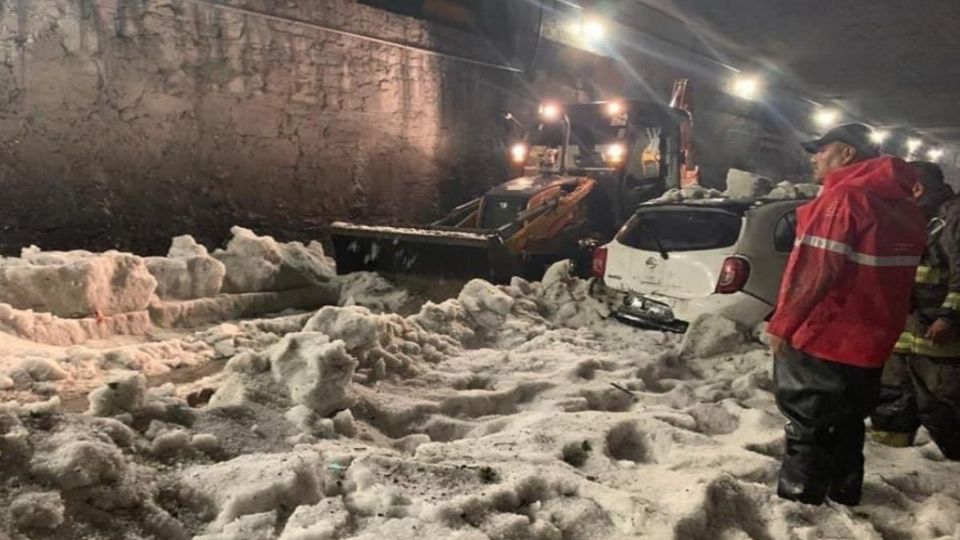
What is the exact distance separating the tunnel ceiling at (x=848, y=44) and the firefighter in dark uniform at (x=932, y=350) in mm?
9177

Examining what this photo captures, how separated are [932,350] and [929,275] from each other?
43cm

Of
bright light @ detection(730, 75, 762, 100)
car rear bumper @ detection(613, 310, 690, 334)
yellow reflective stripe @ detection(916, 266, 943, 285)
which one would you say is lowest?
car rear bumper @ detection(613, 310, 690, 334)

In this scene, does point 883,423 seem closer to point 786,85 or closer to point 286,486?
point 286,486

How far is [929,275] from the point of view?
363 cm

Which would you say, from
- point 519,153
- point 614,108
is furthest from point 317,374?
point 519,153

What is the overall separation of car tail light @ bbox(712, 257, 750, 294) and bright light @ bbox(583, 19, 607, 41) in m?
10.8

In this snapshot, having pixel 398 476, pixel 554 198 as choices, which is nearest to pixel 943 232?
pixel 398 476

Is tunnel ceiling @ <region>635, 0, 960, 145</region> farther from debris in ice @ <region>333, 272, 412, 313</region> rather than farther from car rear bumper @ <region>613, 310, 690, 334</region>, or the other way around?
debris in ice @ <region>333, 272, 412, 313</region>

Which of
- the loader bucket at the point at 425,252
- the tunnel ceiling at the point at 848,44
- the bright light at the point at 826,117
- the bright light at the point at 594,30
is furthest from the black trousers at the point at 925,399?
the bright light at the point at 826,117

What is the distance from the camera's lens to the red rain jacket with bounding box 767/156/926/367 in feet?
9.15

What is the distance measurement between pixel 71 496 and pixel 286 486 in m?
0.74

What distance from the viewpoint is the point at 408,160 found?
12.0 metres

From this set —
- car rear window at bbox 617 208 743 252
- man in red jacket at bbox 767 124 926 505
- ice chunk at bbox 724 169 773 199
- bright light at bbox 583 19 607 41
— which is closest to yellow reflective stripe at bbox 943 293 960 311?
man in red jacket at bbox 767 124 926 505

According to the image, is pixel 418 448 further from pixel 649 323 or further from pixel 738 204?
pixel 738 204
